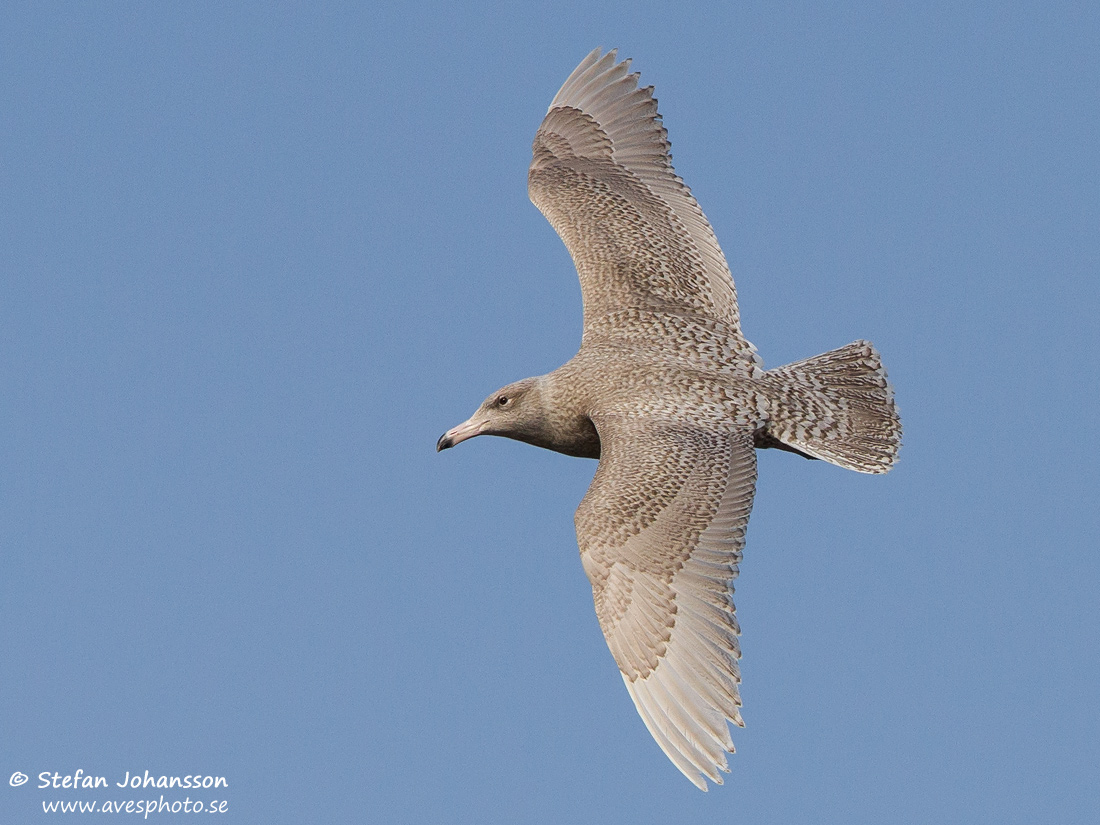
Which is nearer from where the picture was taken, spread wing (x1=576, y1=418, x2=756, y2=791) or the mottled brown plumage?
spread wing (x1=576, y1=418, x2=756, y2=791)

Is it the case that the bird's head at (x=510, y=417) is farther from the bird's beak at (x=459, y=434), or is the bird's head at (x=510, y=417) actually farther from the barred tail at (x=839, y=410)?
the barred tail at (x=839, y=410)

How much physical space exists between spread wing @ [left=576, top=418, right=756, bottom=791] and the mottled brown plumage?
0.04 ft

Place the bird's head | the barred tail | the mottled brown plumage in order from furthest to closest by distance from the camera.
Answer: the bird's head, the barred tail, the mottled brown plumage

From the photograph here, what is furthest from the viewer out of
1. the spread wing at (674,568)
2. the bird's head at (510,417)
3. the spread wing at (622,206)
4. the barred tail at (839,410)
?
the spread wing at (622,206)

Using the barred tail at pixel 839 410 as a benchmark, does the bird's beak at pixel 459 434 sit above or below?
above

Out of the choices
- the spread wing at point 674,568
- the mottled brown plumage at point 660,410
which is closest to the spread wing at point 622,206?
the mottled brown plumage at point 660,410

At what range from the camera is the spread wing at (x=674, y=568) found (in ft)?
30.7

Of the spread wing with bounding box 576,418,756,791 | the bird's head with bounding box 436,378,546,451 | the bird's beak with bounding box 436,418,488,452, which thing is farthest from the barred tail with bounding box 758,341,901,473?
the bird's beak with bounding box 436,418,488,452

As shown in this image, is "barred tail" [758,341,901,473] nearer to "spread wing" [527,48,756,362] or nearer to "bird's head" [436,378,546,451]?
"spread wing" [527,48,756,362]

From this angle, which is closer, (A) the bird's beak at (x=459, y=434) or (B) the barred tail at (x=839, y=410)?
(B) the barred tail at (x=839, y=410)

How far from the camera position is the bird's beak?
38.2 feet

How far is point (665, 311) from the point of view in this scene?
39.6 feet

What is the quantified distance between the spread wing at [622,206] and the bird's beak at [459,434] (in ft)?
3.80

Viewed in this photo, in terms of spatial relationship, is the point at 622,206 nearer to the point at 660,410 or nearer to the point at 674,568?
the point at 660,410
